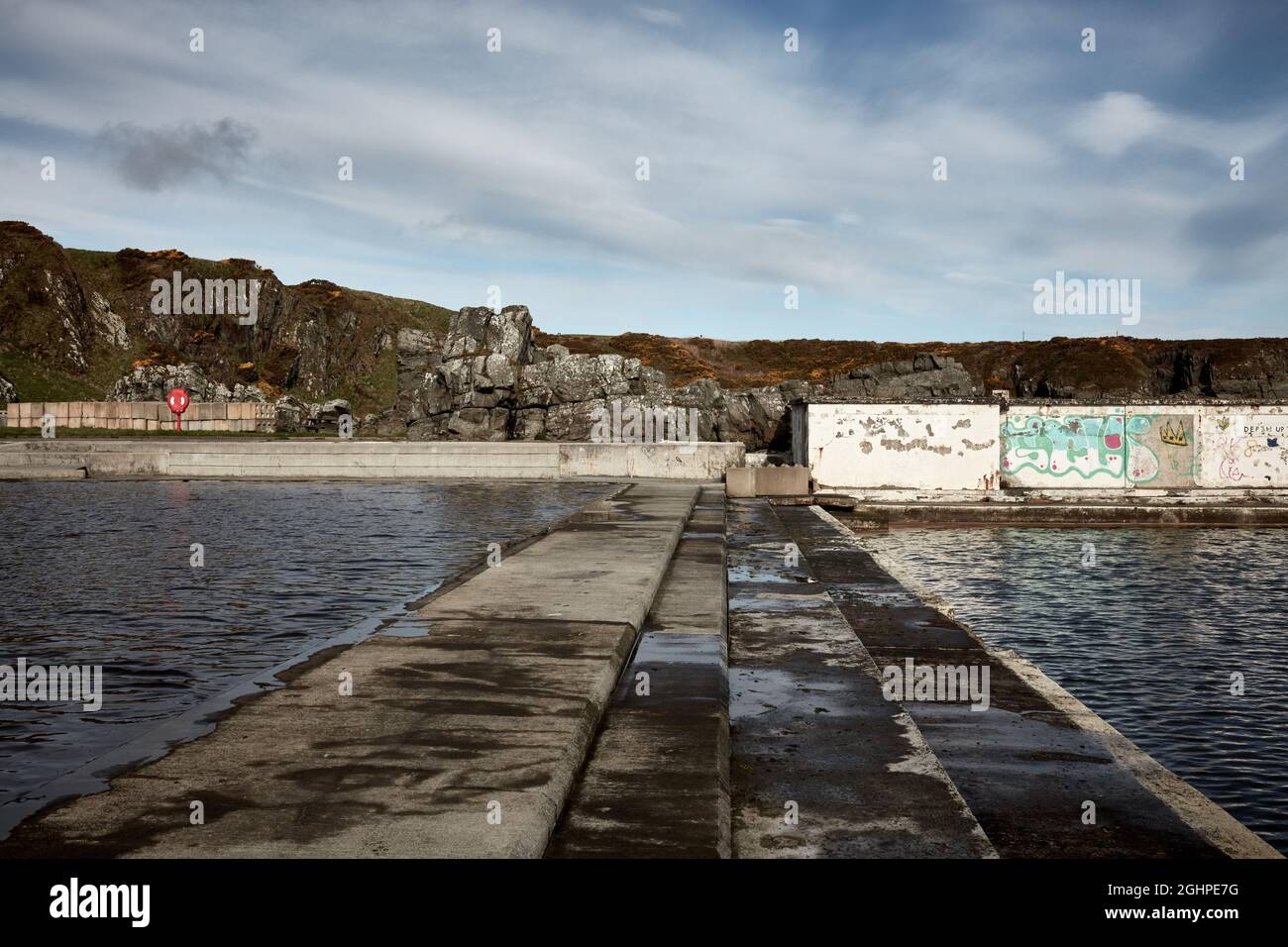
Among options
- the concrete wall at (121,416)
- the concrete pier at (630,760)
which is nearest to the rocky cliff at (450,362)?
the concrete wall at (121,416)

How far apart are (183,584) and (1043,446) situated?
80.4ft

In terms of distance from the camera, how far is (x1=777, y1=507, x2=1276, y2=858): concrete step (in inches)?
201

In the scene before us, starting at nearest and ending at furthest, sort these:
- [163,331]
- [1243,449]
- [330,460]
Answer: [1243,449], [330,460], [163,331]

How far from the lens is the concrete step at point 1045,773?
16.7 ft

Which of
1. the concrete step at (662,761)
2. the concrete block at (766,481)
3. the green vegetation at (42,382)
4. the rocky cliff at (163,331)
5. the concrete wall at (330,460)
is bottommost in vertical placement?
the concrete step at (662,761)

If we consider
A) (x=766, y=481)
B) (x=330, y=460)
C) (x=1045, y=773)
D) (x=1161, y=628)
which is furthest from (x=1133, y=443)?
(x=1045, y=773)

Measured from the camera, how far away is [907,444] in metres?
29.6

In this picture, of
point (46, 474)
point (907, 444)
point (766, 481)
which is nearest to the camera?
point (766, 481)

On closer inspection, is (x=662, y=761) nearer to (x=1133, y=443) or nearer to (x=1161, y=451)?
(x=1133, y=443)

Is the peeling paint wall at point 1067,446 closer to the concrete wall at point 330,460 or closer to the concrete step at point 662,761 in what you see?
the concrete wall at point 330,460

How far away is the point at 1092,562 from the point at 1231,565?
237cm

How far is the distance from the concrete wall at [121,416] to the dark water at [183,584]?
21584 millimetres
